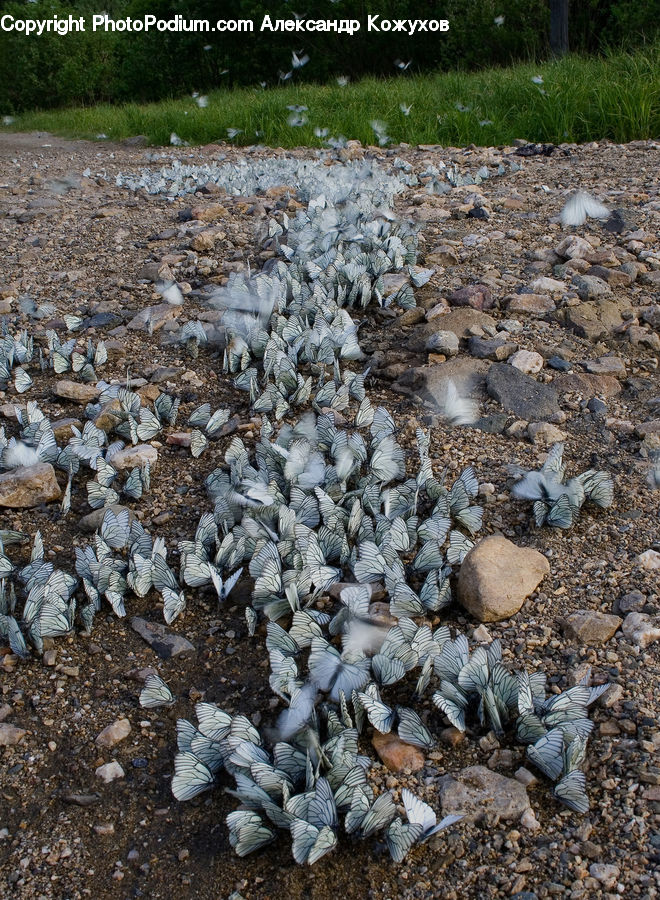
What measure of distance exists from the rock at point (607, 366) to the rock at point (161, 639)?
1.69 meters

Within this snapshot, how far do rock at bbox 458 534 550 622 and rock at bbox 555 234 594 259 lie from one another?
201cm

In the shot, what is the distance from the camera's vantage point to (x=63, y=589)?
79.6 inches

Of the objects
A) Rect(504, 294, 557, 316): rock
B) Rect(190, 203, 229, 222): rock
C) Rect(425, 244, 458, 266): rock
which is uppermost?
Rect(190, 203, 229, 222): rock

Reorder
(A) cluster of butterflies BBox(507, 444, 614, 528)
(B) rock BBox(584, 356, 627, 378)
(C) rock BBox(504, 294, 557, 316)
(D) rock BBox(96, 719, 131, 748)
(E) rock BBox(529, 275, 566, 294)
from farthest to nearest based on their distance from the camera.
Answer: (E) rock BBox(529, 275, 566, 294) → (C) rock BBox(504, 294, 557, 316) → (B) rock BBox(584, 356, 627, 378) → (A) cluster of butterflies BBox(507, 444, 614, 528) → (D) rock BBox(96, 719, 131, 748)

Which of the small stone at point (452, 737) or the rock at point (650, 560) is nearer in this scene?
the small stone at point (452, 737)

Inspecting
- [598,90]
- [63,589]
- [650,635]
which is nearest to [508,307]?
[650,635]

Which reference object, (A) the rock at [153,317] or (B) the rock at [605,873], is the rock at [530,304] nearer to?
(A) the rock at [153,317]

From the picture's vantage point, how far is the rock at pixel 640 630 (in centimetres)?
173

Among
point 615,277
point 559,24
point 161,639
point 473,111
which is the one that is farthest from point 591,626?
point 559,24

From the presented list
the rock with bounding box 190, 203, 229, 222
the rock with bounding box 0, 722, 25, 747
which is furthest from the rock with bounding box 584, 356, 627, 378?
the rock with bounding box 190, 203, 229, 222

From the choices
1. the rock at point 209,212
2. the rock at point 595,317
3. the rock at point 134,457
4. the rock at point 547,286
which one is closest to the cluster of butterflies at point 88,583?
the rock at point 134,457

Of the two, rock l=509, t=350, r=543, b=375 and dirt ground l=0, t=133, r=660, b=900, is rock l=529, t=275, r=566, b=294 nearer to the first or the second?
dirt ground l=0, t=133, r=660, b=900

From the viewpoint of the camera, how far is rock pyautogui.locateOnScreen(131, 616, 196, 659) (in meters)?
1.90

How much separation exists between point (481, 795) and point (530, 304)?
2184mm
